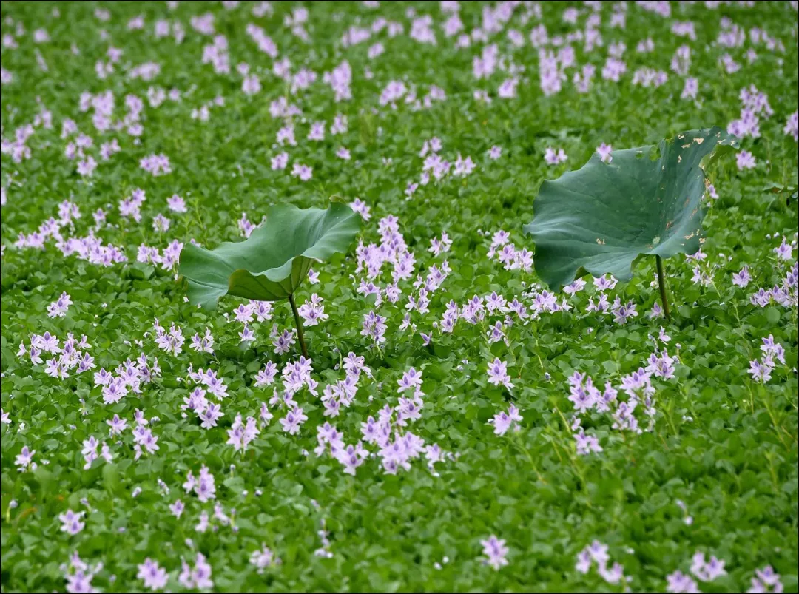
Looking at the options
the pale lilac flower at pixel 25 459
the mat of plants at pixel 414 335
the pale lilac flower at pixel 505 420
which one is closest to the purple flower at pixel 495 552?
the mat of plants at pixel 414 335

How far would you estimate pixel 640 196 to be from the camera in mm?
5234

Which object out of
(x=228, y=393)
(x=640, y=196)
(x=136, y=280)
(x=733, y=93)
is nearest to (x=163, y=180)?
(x=136, y=280)

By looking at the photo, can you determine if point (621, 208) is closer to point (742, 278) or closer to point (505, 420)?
point (742, 278)

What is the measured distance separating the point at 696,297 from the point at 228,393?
2.38 meters

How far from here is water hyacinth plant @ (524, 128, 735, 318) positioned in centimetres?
490

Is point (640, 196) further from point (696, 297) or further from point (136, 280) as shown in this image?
point (136, 280)

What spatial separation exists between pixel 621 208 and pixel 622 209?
1 centimetres

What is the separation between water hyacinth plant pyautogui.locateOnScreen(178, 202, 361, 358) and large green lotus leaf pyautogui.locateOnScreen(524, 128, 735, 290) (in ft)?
3.06

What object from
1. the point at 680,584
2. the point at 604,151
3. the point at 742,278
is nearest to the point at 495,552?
the point at 680,584

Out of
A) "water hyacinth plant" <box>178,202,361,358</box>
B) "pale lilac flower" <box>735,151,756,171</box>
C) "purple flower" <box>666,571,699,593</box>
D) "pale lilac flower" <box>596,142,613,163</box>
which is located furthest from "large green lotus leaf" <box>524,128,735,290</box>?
"pale lilac flower" <box>735,151,756,171</box>

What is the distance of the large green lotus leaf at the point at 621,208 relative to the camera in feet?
16.1

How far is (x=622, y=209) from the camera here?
17.1 ft

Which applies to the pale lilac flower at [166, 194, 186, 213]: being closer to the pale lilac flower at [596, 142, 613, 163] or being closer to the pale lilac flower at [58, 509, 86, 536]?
the pale lilac flower at [596, 142, 613, 163]

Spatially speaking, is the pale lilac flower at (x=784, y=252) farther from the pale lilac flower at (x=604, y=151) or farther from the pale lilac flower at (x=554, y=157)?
the pale lilac flower at (x=554, y=157)
